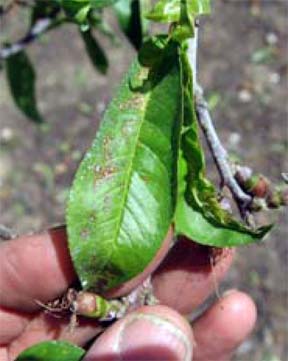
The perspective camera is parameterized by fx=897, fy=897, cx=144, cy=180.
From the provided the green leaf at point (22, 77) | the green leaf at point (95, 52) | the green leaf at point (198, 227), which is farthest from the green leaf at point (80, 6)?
the green leaf at point (22, 77)

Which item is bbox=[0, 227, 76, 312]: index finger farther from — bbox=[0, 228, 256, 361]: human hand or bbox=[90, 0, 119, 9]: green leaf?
bbox=[90, 0, 119, 9]: green leaf

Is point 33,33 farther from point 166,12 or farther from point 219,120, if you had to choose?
point 219,120

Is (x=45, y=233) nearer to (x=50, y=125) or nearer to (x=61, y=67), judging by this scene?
(x=50, y=125)

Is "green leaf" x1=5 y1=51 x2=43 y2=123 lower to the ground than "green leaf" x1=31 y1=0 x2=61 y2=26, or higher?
lower

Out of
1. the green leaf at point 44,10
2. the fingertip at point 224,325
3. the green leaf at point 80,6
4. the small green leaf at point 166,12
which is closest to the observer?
the small green leaf at point 166,12

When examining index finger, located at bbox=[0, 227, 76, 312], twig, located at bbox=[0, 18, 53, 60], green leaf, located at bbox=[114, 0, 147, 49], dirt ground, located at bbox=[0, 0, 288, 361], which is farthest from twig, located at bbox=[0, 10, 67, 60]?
dirt ground, located at bbox=[0, 0, 288, 361]

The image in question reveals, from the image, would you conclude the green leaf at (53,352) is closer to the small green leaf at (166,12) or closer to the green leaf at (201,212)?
the green leaf at (201,212)
